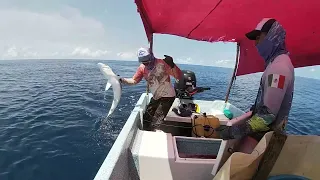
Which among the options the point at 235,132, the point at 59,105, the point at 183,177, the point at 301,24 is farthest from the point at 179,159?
the point at 59,105

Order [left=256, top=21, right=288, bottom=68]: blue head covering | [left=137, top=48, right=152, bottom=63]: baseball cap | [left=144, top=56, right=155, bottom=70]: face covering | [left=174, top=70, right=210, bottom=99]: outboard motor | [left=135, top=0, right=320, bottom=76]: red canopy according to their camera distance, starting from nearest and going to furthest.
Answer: [left=256, top=21, right=288, bottom=68]: blue head covering
[left=135, top=0, right=320, bottom=76]: red canopy
[left=137, top=48, right=152, bottom=63]: baseball cap
[left=144, top=56, right=155, bottom=70]: face covering
[left=174, top=70, right=210, bottom=99]: outboard motor

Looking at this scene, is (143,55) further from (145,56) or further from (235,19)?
(235,19)

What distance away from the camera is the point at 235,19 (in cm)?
433

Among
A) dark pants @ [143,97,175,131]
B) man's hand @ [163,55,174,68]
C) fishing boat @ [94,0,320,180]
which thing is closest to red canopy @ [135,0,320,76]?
fishing boat @ [94,0,320,180]

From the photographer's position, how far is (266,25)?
2518mm

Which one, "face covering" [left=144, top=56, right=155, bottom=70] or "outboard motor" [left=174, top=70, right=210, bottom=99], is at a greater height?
"face covering" [left=144, top=56, right=155, bottom=70]

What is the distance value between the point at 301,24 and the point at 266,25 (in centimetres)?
186

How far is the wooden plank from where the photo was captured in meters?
2.04

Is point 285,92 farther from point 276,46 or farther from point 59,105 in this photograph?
point 59,105

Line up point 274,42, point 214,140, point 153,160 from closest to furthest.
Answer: point 274,42
point 153,160
point 214,140

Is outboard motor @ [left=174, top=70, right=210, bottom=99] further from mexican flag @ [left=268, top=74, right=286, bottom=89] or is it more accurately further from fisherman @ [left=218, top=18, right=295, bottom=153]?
mexican flag @ [left=268, top=74, right=286, bottom=89]

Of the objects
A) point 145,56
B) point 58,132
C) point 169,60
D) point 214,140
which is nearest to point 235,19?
point 169,60

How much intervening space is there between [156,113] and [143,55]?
139 centimetres

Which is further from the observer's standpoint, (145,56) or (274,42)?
(145,56)
